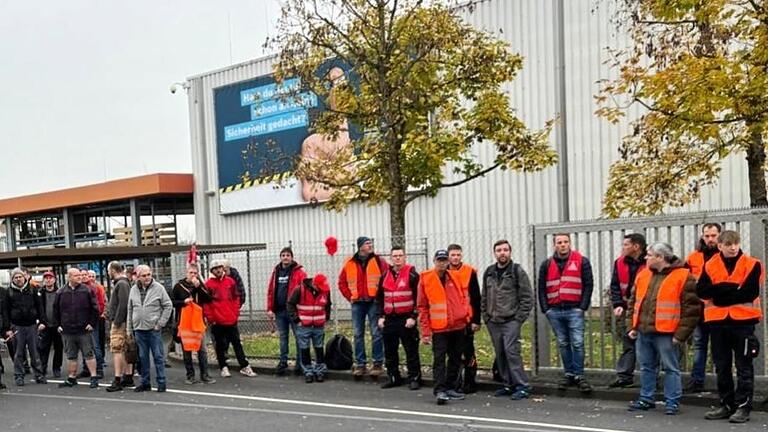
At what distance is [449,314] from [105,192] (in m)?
23.8

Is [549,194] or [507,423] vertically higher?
[549,194]

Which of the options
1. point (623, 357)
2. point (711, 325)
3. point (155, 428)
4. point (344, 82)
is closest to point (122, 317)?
point (155, 428)

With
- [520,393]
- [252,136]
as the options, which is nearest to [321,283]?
[520,393]

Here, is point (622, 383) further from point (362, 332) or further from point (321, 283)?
point (321, 283)

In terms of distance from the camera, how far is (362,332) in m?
11.5

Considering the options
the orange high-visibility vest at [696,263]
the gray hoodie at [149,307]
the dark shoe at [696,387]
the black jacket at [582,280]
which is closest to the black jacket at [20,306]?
the gray hoodie at [149,307]

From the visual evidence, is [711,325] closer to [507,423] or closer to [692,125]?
[507,423]

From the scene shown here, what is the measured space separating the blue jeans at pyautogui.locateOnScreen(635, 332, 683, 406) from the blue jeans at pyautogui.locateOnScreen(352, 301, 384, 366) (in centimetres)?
390

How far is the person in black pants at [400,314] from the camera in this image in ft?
34.5

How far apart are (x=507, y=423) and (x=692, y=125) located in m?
5.51

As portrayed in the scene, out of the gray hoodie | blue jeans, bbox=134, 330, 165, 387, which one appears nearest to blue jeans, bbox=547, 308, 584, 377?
the gray hoodie

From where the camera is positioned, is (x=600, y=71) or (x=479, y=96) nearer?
(x=479, y=96)

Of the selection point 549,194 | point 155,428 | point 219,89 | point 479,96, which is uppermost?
point 219,89

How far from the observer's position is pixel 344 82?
47.8ft
